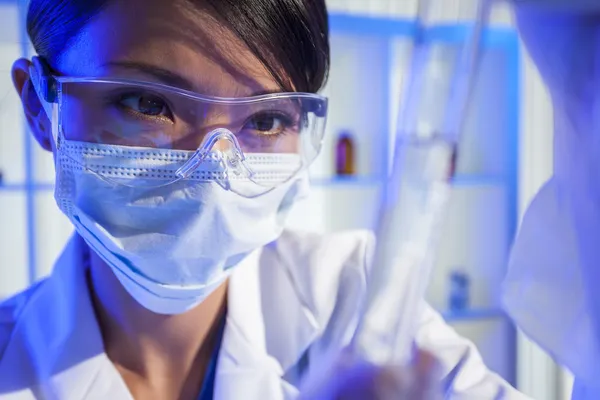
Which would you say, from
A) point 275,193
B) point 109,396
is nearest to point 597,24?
point 275,193

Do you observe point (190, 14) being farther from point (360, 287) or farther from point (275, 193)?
point (360, 287)

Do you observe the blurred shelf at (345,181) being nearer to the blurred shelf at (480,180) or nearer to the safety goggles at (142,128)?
the blurred shelf at (480,180)

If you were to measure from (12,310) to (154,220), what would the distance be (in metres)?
0.31

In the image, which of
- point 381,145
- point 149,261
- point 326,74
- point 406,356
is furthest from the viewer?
point 381,145

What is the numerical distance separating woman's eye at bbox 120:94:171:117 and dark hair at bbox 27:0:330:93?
0.30 ft

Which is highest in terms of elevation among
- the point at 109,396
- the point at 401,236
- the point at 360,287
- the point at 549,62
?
the point at 549,62

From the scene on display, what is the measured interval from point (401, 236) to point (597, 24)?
0.25 meters

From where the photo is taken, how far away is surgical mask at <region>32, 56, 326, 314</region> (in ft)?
1.88

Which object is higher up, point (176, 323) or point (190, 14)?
point (190, 14)

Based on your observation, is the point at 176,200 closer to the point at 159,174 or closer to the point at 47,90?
the point at 159,174

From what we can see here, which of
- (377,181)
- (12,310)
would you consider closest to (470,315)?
(377,181)

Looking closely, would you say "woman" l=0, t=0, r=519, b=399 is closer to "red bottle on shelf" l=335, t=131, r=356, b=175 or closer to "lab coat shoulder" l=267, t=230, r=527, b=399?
"lab coat shoulder" l=267, t=230, r=527, b=399

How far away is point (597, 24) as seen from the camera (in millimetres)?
459

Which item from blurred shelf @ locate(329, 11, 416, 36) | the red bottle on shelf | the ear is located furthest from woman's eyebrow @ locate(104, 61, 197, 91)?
the red bottle on shelf
